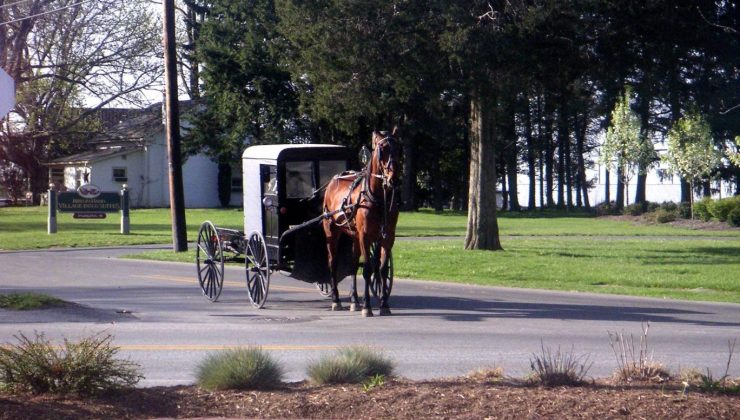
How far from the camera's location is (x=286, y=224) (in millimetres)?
16266

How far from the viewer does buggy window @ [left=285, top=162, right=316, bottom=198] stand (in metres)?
16.4

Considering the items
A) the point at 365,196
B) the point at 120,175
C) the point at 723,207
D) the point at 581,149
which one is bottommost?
the point at 723,207

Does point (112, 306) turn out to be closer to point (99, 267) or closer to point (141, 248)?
point (99, 267)

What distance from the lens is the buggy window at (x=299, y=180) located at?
16.4 meters

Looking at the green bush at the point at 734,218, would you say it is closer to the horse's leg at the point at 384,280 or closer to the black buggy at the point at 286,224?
the black buggy at the point at 286,224

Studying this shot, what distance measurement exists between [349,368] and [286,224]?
26.3ft

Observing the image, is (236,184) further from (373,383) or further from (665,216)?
(373,383)

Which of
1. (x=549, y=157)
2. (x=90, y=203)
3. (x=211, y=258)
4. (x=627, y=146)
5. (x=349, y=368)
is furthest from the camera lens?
(x=549, y=157)

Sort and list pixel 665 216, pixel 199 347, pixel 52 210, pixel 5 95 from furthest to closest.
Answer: pixel 665 216 → pixel 52 210 → pixel 199 347 → pixel 5 95

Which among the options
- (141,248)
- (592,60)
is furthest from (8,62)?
(592,60)

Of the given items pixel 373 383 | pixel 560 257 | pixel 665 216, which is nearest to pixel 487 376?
pixel 373 383

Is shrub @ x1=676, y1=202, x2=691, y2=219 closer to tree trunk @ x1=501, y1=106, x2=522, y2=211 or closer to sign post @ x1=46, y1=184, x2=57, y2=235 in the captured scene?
tree trunk @ x1=501, y1=106, x2=522, y2=211

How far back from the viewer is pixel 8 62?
3884 cm

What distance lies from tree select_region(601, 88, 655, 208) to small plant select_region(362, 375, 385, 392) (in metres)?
56.1
